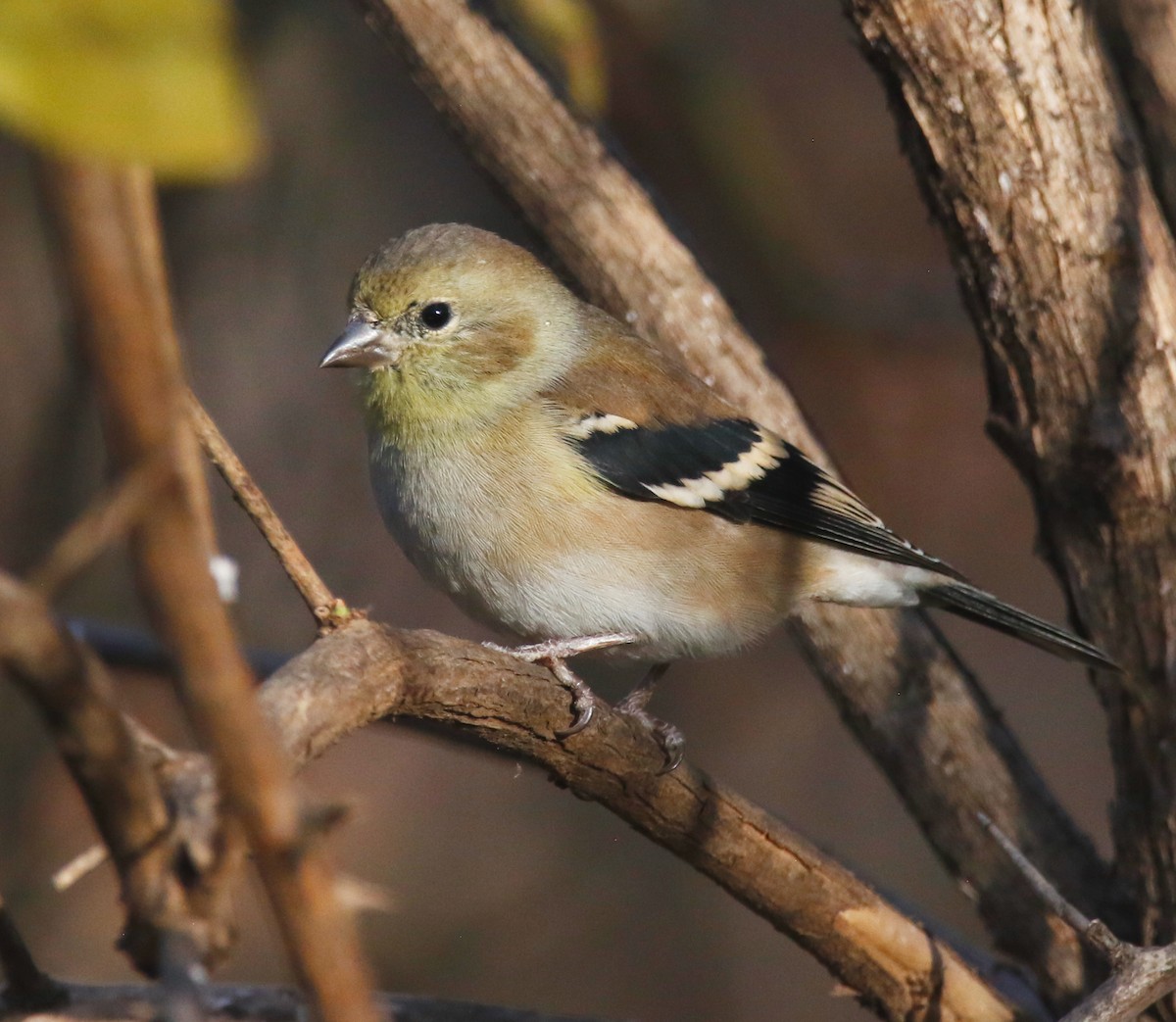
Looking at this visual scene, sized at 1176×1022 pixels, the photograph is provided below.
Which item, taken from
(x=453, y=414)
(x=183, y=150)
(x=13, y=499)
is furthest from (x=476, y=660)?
(x=13, y=499)

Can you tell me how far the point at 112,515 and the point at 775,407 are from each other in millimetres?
3574

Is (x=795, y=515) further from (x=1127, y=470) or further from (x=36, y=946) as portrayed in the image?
(x=36, y=946)

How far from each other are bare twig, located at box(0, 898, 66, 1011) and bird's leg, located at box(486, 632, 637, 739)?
1117 millimetres

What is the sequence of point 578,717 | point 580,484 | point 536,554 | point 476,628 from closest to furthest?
point 578,717, point 536,554, point 580,484, point 476,628

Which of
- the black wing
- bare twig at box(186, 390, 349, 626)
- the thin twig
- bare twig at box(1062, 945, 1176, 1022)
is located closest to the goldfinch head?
the black wing

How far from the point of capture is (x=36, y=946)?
6.91 metres

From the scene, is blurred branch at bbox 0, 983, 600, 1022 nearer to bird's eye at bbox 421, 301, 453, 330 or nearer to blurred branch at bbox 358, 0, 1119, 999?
blurred branch at bbox 358, 0, 1119, 999

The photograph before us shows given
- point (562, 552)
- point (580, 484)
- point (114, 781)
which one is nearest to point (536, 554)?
point (562, 552)

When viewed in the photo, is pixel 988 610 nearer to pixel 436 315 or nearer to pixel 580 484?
pixel 580 484

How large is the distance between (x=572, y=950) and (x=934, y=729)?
4.86 metres

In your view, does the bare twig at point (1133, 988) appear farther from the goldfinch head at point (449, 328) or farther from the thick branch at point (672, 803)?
the goldfinch head at point (449, 328)

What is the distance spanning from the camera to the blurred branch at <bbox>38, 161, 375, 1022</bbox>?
0.84 m

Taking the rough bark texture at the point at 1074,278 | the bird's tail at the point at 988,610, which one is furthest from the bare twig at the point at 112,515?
the bird's tail at the point at 988,610

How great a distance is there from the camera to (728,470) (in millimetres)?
4293
